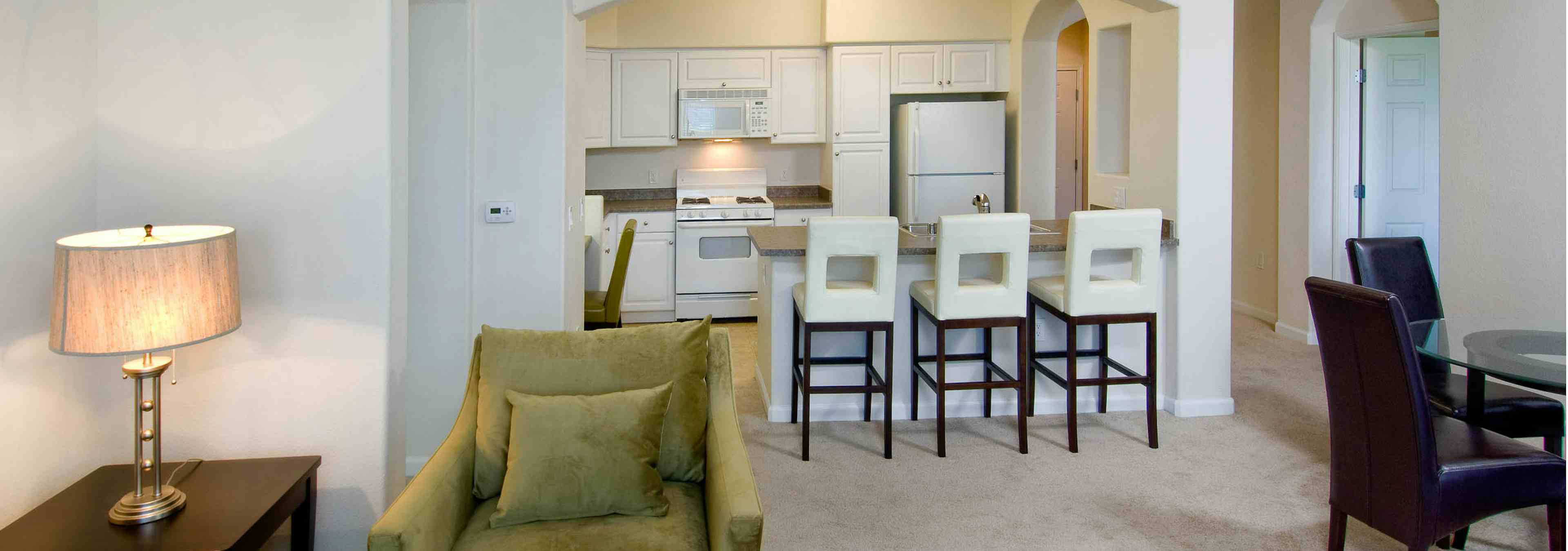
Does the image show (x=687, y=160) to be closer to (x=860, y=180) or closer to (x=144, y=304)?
(x=860, y=180)

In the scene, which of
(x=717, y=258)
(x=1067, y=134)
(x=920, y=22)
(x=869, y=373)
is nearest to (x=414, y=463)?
(x=869, y=373)

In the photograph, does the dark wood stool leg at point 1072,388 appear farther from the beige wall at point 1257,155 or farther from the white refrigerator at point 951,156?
the beige wall at point 1257,155

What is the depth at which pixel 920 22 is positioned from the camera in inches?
261

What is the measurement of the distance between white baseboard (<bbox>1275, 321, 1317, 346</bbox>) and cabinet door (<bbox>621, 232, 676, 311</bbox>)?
375cm

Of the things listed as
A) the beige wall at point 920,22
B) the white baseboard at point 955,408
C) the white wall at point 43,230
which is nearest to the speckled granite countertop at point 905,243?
the white baseboard at point 955,408

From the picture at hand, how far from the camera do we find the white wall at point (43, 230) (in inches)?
82.0

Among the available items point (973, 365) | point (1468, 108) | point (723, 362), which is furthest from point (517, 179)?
point (1468, 108)

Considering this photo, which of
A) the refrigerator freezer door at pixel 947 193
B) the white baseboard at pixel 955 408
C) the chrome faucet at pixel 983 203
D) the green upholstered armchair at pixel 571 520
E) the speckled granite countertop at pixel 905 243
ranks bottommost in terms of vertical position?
the white baseboard at pixel 955 408

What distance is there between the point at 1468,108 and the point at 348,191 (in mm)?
4190

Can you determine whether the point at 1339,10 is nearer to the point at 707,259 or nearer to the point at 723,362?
the point at 707,259

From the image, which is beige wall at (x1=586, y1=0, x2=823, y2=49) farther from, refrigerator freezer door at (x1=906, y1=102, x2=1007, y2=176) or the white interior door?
the white interior door

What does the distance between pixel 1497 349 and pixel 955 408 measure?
2.09 m

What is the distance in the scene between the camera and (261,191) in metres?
2.49

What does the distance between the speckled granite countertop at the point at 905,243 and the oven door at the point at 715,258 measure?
1.82 m
